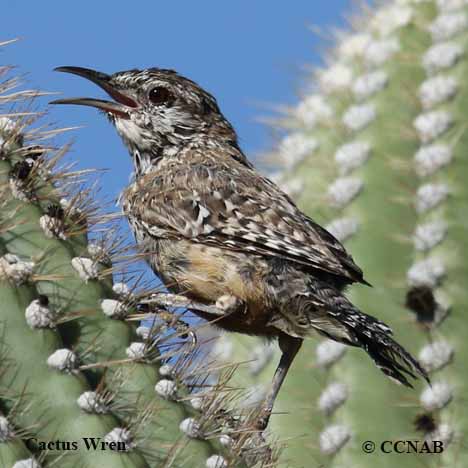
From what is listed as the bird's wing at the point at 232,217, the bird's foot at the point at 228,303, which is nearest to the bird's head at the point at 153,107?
the bird's wing at the point at 232,217

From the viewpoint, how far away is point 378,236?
9.29 feet

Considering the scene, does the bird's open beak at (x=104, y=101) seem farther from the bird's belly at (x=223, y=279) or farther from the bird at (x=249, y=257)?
the bird's belly at (x=223, y=279)

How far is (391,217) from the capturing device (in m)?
2.84

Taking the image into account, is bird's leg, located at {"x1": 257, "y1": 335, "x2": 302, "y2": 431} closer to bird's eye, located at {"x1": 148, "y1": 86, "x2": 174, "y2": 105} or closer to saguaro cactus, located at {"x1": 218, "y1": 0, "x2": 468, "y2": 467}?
saguaro cactus, located at {"x1": 218, "y1": 0, "x2": 468, "y2": 467}

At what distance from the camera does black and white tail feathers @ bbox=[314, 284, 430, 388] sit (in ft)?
8.16

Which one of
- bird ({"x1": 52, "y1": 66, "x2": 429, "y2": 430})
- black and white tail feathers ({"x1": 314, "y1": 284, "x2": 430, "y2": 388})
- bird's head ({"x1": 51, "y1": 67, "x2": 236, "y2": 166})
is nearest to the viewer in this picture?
black and white tail feathers ({"x1": 314, "y1": 284, "x2": 430, "y2": 388})

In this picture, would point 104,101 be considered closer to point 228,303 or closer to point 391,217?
point 228,303

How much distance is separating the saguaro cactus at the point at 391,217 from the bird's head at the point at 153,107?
0.38 meters

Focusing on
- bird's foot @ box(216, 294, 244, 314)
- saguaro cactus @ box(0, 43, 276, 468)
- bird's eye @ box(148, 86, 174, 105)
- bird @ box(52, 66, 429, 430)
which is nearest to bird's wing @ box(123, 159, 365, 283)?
bird @ box(52, 66, 429, 430)

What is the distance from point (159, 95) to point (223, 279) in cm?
87

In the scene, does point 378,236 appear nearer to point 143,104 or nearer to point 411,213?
point 411,213

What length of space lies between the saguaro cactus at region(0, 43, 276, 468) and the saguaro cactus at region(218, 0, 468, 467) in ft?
2.26

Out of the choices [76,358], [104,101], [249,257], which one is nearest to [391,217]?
[249,257]

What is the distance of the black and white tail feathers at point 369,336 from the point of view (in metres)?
2.49
